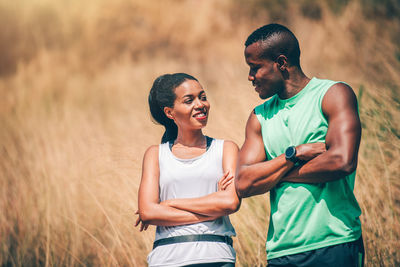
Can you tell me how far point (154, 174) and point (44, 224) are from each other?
8.59ft

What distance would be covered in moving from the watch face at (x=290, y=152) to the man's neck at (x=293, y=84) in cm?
36

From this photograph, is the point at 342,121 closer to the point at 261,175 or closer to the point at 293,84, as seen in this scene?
the point at 293,84

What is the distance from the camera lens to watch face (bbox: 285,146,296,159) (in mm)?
2375

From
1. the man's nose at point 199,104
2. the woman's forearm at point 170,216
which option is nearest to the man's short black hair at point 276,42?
the man's nose at point 199,104

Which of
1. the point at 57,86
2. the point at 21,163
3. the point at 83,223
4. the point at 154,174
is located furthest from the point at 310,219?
the point at 57,86

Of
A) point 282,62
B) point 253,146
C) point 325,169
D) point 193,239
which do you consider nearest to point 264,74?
point 282,62

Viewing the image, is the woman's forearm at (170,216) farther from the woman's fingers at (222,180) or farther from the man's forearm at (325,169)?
the man's forearm at (325,169)

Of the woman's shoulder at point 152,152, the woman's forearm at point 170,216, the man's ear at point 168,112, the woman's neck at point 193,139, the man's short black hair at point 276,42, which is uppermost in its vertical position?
the man's short black hair at point 276,42

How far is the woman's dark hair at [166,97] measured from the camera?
310 centimetres

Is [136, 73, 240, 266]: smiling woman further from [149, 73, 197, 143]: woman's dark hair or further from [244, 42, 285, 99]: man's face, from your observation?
[244, 42, 285, 99]: man's face

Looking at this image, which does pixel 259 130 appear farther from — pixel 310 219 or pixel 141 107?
pixel 141 107

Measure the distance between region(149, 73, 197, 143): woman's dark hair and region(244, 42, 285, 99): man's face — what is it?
61cm

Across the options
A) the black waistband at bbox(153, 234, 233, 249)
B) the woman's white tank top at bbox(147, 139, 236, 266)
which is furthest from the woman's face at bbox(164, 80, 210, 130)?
the black waistband at bbox(153, 234, 233, 249)

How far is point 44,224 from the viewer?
16.3 feet
